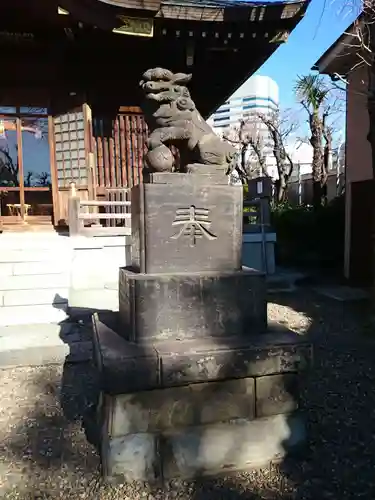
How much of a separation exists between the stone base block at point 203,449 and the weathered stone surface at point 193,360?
12.4 inches

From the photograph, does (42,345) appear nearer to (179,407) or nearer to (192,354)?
(179,407)

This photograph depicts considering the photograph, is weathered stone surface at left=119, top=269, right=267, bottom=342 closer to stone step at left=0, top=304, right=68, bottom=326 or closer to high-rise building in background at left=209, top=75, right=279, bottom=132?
stone step at left=0, top=304, right=68, bottom=326

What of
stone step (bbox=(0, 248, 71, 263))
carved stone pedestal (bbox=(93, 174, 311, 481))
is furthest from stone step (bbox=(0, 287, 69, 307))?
carved stone pedestal (bbox=(93, 174, 311, 481))

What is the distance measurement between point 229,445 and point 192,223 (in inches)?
54.1

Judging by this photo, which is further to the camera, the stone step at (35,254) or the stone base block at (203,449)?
the stone step at (35,254)

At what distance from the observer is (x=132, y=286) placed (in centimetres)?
250

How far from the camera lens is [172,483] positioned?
2.30 metres

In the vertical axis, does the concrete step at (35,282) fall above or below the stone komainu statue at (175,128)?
below

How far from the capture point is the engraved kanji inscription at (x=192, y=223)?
2.62 metres

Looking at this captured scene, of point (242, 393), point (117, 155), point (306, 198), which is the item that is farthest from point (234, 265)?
point (306, 198)

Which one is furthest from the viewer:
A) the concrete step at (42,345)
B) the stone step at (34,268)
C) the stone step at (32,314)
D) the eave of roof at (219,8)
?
the eave of roof at (219,8)

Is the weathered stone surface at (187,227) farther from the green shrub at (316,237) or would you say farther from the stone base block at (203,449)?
the green shrub at (316,237)

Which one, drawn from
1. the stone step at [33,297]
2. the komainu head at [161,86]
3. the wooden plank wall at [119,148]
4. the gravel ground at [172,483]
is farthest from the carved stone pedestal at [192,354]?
the wooden plank wall at [119,148]

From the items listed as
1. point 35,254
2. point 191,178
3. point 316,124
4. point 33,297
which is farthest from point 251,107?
point 191,178
